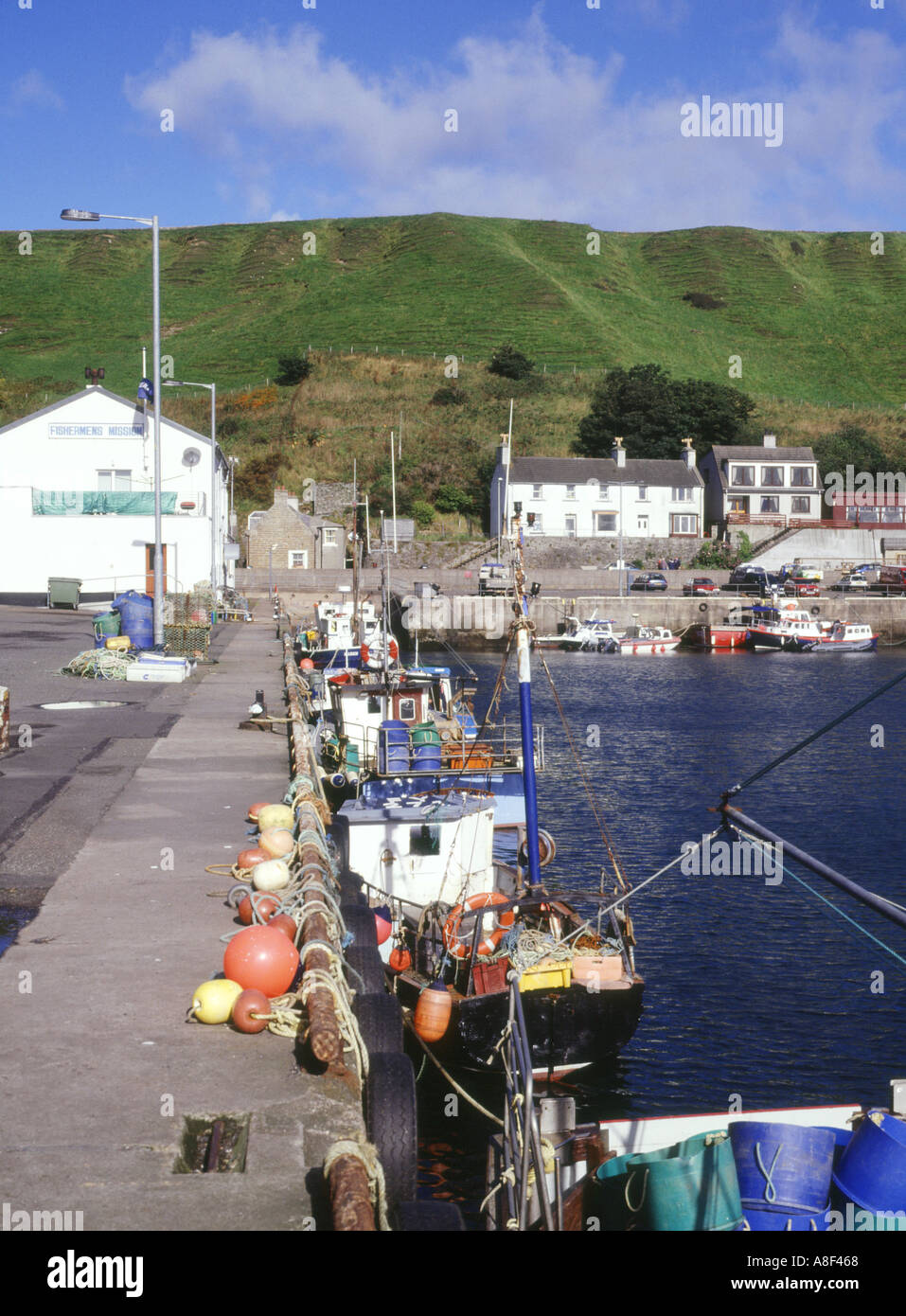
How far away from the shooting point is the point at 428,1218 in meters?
7.24

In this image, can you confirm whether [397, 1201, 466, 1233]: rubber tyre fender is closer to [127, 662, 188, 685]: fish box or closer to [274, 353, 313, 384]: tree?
[127, 662, 188, 685]: fish box

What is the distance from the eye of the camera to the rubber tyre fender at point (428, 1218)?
7148 millimetres

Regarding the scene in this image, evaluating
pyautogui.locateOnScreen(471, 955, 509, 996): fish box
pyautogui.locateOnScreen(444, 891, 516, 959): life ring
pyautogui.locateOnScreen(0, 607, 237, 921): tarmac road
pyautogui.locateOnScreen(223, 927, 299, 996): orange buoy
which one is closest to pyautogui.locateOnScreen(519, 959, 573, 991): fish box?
pyautogui.locateOnScreen(471, 955, 509, 996): fish box

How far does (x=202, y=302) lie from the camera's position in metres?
177

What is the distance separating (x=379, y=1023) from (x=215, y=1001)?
1.31 metres

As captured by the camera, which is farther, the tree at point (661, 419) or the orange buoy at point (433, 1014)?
the tree at point (661, 419)

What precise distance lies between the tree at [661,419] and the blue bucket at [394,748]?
85569 mm

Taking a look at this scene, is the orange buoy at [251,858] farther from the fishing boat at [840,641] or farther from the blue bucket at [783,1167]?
the fishing boat at [840,641]

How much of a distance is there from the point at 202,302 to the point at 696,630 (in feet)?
403

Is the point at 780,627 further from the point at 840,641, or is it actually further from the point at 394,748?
the point at 394,748

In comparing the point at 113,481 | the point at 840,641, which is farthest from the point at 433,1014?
the point at 840,641

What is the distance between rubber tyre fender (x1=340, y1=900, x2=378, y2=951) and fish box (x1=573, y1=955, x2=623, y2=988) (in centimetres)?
447

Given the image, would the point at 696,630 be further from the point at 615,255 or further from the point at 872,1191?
the point at 615,255

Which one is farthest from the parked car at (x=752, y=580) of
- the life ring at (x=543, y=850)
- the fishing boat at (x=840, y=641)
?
the life ring at (x=543, y=850)
